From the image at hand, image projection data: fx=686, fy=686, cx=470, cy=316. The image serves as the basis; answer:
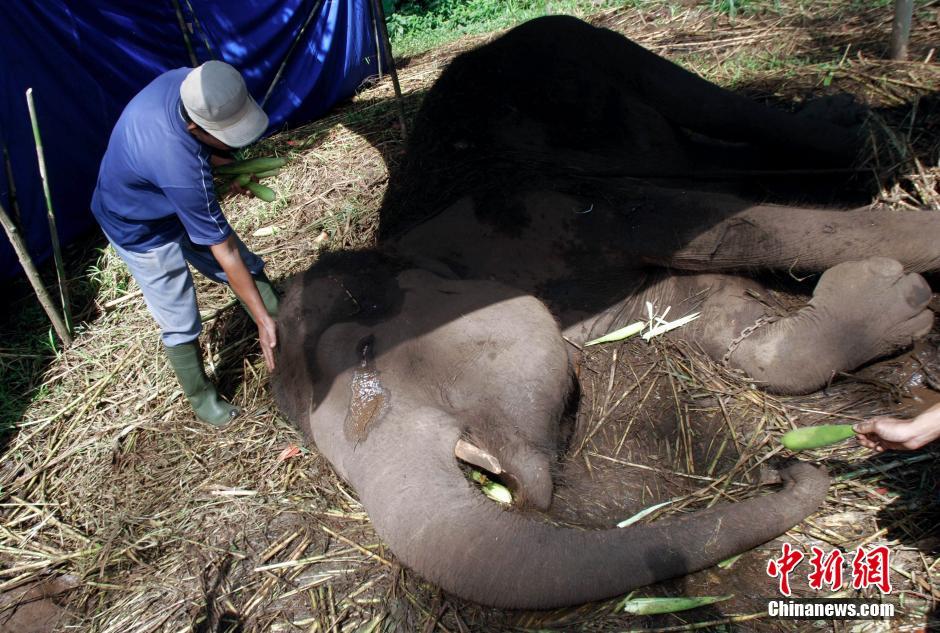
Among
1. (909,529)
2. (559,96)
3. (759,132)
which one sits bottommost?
(909,529)

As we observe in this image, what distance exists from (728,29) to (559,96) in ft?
10.8

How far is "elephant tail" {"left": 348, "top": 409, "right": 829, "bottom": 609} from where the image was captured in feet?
7.29

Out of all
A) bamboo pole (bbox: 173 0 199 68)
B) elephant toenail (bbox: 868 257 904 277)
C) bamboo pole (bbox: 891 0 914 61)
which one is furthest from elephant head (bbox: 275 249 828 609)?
bamboo pole (bbox: 173 0 199 68)

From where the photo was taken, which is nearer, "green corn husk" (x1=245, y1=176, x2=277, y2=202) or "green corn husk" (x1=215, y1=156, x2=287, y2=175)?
"green corn husk" (x1=245, y1=176, x2=277, y2=202)

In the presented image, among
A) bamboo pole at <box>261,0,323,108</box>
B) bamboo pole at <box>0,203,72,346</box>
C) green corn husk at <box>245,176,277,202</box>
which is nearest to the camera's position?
bamboo pole at <box>0,203,72,346</box>

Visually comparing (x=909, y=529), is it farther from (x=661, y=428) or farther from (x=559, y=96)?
(x=559, y=96)

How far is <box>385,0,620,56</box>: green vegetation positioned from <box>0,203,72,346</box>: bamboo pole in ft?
20.6

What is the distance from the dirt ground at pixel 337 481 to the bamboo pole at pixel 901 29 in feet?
0.52

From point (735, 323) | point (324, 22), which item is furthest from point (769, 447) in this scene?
point (324, 22)

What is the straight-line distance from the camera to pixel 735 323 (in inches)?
138

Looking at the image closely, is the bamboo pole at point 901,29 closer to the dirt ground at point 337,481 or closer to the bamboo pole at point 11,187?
the dirt ground at point 337,481

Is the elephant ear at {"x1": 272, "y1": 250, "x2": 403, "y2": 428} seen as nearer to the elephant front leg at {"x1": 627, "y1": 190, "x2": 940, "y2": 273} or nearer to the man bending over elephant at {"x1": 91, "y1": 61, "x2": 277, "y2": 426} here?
the man bending over elephant at {"x1": 91, "y1": 61, "x2": 277, "y2": 426}

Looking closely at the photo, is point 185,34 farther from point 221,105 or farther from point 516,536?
point 516,536

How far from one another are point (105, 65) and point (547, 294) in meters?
5.71
